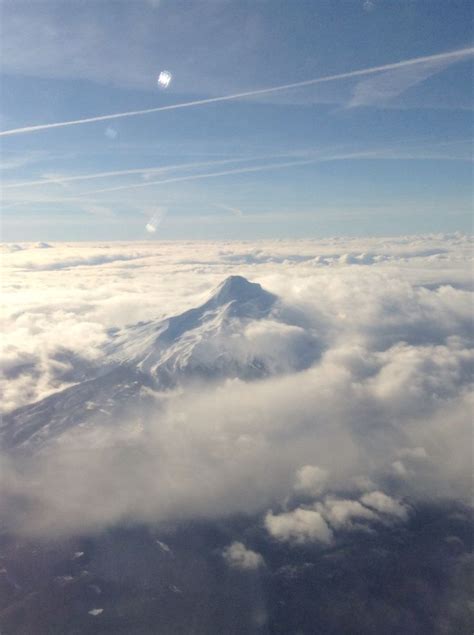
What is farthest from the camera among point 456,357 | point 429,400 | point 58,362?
point 58,362

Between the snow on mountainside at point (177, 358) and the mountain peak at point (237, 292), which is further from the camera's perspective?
the mountain peak at point (237, 292)

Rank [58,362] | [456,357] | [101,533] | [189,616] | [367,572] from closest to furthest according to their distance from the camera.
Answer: [189,616] → [367,572] → [101,533] → [456,357] → [58,362]

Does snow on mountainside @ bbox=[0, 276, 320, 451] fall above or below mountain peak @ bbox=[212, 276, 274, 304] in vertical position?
below

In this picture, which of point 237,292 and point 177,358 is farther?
point 237,292

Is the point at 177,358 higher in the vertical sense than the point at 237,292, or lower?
lower

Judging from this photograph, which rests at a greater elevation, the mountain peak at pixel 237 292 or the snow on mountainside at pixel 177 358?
the mountain peak at pixel 237 292

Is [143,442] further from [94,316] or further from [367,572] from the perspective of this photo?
[94,316]

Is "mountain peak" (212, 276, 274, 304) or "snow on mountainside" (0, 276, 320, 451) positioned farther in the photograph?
"mountain peak" (212, 276, 274, 304)

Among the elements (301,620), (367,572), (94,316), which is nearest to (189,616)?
(301,620)
